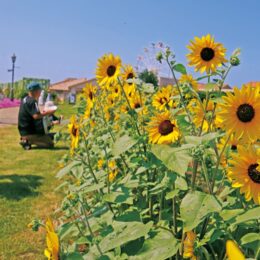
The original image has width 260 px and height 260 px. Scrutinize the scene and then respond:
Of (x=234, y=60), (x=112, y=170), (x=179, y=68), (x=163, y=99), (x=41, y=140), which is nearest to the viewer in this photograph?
(x=234, y=60)

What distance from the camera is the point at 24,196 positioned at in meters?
4.17

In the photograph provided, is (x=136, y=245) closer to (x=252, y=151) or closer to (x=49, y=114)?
(x=252, y=151)

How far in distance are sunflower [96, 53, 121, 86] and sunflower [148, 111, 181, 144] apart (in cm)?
36

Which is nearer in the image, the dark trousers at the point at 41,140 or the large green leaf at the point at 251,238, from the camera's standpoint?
the large green leaf at the point at 251,238

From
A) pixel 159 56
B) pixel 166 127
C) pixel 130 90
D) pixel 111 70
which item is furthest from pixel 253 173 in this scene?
pixel 130 90

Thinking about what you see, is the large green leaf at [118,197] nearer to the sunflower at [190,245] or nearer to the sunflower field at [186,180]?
the sunflower field at [186,180]

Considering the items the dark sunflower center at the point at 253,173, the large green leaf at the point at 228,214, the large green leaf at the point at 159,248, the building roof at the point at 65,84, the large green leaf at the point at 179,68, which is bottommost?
the large green leaf at the point at 159,248

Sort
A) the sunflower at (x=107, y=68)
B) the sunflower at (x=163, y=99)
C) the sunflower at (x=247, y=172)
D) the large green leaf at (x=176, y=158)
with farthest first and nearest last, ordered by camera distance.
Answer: the sunflower at (x=163, y=99) → the sunflower at (x=107, y=68) → the large green leaf at (x=176, y=158) → the sunflower at (x=247, y=172)

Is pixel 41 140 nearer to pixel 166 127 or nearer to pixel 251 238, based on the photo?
pixel 166 127

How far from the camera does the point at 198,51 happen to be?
1.67 meters

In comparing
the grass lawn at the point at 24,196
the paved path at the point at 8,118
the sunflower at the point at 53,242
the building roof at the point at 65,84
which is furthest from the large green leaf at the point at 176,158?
the building roof at the point at 65,84

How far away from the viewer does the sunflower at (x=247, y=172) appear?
1.15m

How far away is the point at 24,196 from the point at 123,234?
2917 mm

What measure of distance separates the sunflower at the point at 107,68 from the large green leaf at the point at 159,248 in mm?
718
